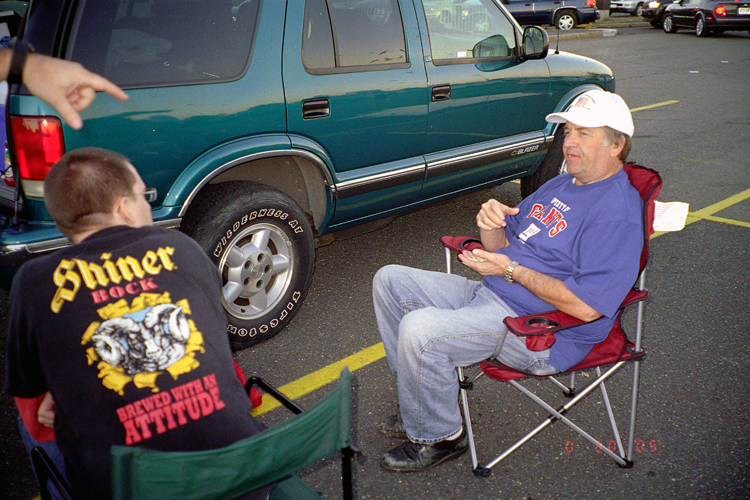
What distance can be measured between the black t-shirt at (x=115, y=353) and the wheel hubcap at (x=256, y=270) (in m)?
1.71

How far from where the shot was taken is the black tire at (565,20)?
19422 mm

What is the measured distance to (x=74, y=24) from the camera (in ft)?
9.01

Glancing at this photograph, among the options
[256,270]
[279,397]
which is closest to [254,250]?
[256,270]

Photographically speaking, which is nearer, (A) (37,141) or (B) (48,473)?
(B) (48,473)

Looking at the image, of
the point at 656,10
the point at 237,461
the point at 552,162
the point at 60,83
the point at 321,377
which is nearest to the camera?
the point at 237,461

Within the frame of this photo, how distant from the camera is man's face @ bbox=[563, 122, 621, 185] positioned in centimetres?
265

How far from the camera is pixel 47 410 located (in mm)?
1694

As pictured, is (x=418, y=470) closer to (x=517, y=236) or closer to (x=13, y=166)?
(x=517, y=236)

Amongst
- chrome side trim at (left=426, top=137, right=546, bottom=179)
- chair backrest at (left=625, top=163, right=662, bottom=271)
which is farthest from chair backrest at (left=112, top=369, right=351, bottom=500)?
chrome side trim at (left=426, top=137, right=546, bottom=179)

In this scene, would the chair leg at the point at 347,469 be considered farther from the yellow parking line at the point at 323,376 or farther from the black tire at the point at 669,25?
the black tire at the point at 669,25

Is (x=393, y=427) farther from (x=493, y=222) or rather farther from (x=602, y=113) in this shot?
(x=602, y=113)

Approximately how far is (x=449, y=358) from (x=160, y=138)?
65.6 inches

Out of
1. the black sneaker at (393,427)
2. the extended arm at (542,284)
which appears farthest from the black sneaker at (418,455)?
the extended arm at (542,284)

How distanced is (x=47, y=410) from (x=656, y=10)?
23.7 meters
